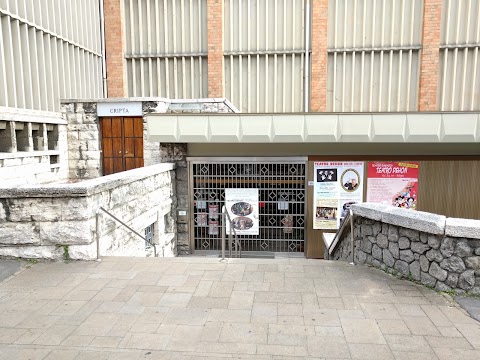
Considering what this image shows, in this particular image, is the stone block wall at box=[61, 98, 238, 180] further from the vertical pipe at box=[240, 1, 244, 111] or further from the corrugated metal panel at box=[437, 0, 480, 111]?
the corrugated metal panel at box=[437, 0, 480, 111]

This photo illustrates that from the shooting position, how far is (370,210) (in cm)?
502

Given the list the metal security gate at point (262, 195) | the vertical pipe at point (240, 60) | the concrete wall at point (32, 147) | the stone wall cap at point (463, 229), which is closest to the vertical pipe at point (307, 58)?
the vertical pipe at point (240, 60)

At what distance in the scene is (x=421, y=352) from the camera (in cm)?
307

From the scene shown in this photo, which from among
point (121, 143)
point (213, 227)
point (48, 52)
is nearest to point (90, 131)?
point (121, 143)

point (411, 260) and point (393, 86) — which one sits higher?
point (393, 86)

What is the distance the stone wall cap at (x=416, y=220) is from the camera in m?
4.10

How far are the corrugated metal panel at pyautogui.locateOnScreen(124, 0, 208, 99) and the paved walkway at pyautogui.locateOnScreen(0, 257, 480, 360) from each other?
9217mm

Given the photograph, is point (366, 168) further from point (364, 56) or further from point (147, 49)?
point (147, 49)

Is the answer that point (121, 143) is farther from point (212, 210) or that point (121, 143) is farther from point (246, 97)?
point (246, 97)

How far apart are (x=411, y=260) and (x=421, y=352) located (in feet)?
5.33

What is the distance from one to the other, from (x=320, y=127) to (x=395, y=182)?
2.75 m

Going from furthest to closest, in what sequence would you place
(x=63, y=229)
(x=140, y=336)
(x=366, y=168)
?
(x=366, y=168)
(x=63, y=229)
(x=140, y=336)

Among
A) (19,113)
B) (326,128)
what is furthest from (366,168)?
(19,113)

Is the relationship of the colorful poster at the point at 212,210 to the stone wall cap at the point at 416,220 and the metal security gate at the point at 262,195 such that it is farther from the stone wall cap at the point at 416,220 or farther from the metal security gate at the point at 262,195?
the stone wall cap at the point at 416,220
